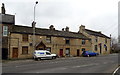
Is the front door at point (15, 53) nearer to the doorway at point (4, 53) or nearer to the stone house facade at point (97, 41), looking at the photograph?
the doorway at point (4, 53)

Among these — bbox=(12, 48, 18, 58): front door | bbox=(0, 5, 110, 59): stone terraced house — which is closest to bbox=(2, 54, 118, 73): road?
bbox=(12, 48, 18, 58): front door

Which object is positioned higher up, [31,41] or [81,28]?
[81,28]

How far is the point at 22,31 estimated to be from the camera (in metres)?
35.0

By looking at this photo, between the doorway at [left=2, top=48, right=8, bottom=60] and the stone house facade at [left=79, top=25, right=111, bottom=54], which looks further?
the stone house facade at [left=79, top=25, right=111, bottom=54]

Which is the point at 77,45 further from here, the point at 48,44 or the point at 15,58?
the point at 15,58

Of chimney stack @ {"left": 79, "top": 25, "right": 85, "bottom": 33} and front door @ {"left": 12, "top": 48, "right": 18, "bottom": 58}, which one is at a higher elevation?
chimney stack @ {"left": 79, "top": 25, "right": 85, "bottom": 33}

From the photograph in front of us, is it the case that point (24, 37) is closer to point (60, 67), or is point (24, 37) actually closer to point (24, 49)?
point (24, 49)

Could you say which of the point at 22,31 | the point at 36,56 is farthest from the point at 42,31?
the point at 36,56

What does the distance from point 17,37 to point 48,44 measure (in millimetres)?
8095

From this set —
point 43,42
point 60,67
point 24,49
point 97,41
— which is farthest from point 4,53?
point 97,41

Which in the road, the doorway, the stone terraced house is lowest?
the road

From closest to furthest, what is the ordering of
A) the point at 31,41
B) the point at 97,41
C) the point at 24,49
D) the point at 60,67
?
the point at 60,67, the point at 24,49, the point at 31,41, the point at 97,41

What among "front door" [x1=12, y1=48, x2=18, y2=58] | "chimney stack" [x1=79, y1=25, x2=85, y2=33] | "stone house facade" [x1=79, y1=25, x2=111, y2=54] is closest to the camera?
"front door" [x1=12, y1=48, x2=18, y2=58]

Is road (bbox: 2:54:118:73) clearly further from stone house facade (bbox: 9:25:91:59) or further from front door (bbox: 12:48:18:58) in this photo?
stone house facade (bbox: 9:25:91:59)
